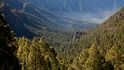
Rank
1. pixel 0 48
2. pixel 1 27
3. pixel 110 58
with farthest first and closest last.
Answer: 1. pixel 110 58
2. pixel 1 27
3. pixel 0 48

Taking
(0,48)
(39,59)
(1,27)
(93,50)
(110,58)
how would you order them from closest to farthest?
(0,48) → (1,27) → (39,59) → (93,50) → (110,58)

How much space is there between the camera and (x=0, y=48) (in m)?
27.2

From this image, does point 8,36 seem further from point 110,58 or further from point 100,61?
point 110,58

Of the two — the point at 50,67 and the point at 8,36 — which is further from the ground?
the point at 8,36

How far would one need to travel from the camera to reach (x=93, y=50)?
6612cm

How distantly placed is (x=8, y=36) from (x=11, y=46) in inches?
30.8

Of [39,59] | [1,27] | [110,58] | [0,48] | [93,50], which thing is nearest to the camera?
[0,48]

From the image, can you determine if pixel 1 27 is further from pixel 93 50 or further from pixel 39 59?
pixel 93 50

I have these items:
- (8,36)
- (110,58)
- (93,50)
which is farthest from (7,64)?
(110,58)

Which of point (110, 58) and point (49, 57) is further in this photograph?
point (110, 58)

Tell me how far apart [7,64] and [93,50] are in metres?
39.6

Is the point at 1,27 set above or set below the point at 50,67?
above

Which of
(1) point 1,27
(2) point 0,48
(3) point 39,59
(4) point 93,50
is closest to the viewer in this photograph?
(2) point 0,48

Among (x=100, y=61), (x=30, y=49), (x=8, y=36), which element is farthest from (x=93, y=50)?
(x=8, y=36)
